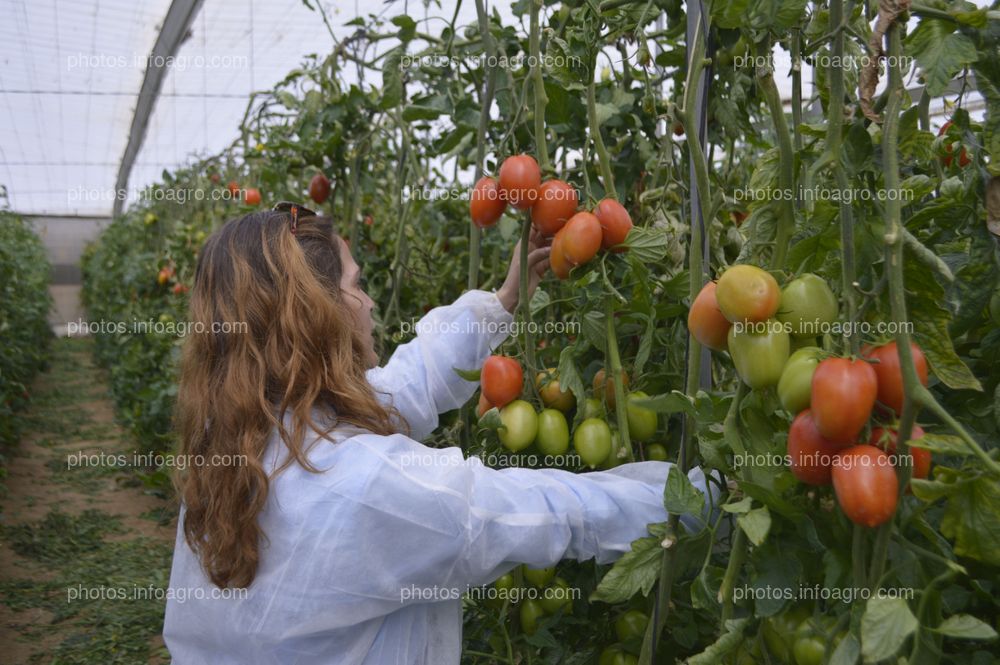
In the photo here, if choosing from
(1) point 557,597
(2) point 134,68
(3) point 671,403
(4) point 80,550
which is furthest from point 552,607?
(2) point 134,68

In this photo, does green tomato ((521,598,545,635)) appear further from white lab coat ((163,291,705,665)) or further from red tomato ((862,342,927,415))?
red tomato ((862,342,927,415))

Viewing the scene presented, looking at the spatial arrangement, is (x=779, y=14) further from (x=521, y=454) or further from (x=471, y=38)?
(x=471, y=38)

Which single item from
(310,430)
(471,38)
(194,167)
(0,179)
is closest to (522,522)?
(310,430)

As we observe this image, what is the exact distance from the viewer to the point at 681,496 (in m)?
0.83

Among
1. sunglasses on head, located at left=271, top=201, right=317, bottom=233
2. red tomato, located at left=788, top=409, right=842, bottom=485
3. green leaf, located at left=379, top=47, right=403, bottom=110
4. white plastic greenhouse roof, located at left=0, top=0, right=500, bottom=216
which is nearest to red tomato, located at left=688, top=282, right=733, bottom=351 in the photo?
red tomato, located at left=788, top=409, right=842, bottom=485

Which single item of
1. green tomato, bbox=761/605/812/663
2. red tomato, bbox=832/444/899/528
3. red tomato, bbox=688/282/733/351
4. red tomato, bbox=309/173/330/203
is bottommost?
green tomato, bbox=761/605/812/663

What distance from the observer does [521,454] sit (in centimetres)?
124

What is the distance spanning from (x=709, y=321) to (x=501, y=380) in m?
0.43

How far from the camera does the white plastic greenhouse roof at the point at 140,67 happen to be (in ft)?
19.5

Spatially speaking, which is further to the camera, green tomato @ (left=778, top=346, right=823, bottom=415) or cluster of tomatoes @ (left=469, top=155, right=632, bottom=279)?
cluster of tomatoes @ (left=469, top=155, right=632, bottom=279)

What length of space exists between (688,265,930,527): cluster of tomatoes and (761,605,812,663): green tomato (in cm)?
18

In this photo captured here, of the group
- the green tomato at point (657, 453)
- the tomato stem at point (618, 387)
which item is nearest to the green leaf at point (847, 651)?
the tomato stem at point (618, 387)

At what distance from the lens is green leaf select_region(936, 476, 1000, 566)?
0.62 metres

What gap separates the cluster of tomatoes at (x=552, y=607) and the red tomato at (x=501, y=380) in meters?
0.23
